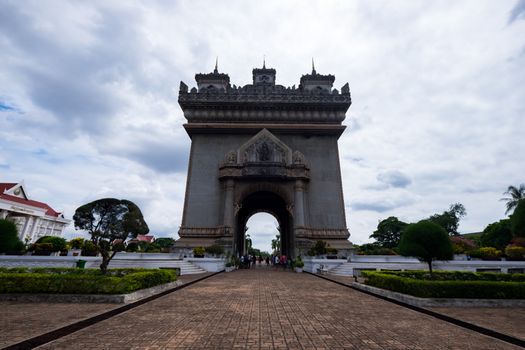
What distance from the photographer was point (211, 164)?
3531cm

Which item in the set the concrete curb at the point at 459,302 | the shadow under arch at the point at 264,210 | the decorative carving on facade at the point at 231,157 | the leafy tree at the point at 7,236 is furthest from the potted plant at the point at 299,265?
the leafy tree at the point at 7,236

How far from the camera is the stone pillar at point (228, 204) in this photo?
3099 centimetres

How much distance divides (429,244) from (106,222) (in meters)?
15.3

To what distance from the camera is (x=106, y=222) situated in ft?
43.7

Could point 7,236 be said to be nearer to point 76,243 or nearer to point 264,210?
point 76,243

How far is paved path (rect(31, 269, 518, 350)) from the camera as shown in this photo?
531 cm

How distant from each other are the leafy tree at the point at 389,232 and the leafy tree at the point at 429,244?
60.3 metres

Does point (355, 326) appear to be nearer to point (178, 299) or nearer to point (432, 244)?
point (178, 299)

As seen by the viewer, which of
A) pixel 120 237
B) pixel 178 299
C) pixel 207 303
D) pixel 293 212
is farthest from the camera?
pixel 293 212

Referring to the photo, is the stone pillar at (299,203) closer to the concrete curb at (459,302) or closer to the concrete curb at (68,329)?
the concrete curb at (459,302)

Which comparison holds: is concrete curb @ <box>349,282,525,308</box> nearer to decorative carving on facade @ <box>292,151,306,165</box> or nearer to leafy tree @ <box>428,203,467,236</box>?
decorative carving on facade @ <box>292,151,306,165</box>

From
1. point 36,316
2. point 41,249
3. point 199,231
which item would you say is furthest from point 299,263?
point 41,249

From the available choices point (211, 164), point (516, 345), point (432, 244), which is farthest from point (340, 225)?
point (516, 345)

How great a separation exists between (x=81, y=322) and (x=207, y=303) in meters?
3.75
